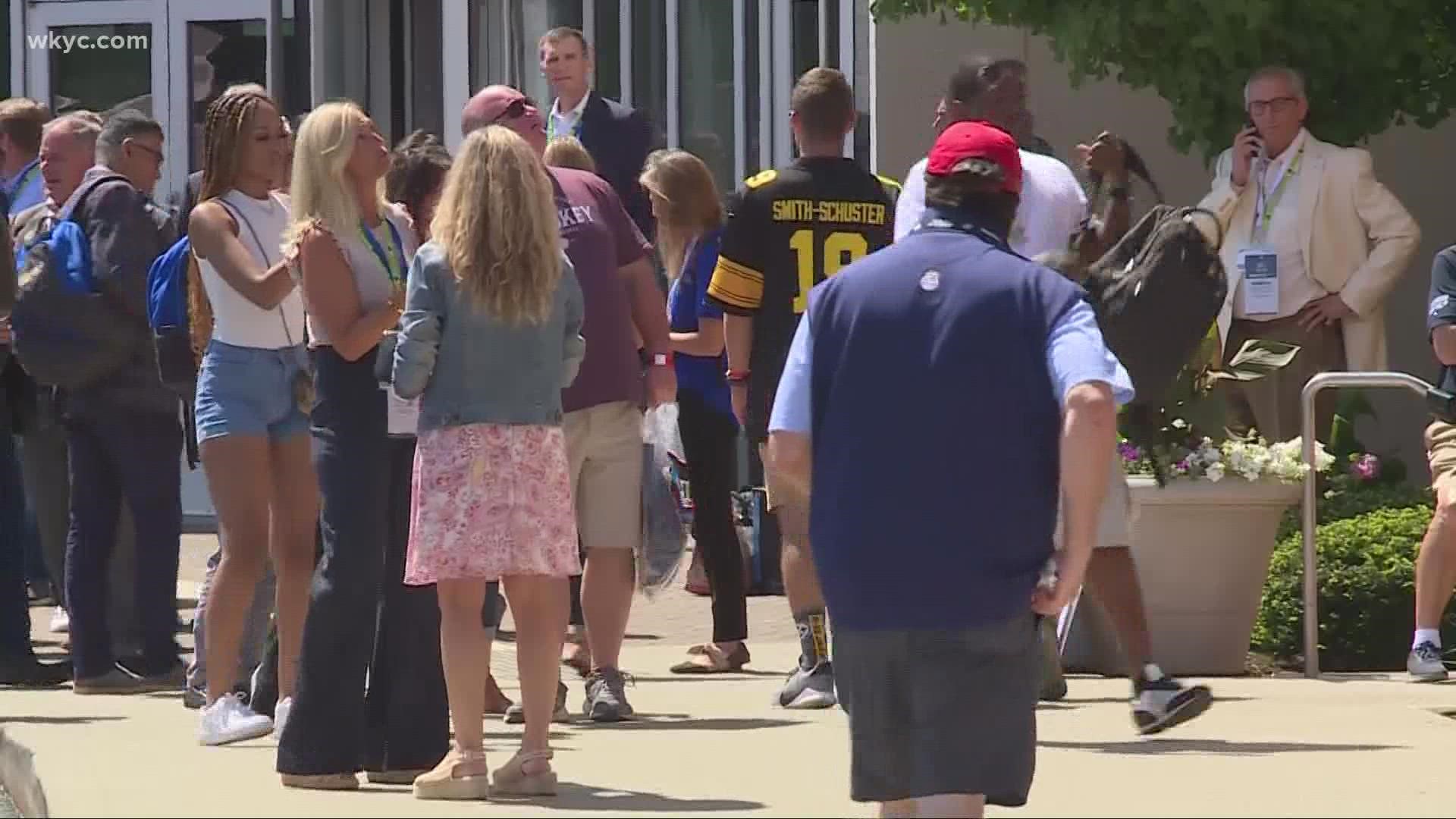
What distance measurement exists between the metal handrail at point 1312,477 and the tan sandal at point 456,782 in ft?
12.3

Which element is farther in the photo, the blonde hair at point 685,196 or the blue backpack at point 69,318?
the blonde hair at point 685,196

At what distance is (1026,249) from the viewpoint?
896 cm

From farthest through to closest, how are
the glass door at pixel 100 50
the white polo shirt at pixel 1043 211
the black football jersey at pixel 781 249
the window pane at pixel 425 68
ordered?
the window pane at pixel 425 68
the glass door at pixel 100 50
the black football jersey at pixel 781 249
the white polo shirt at pixel 1043 211

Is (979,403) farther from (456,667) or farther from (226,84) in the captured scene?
(226,84)

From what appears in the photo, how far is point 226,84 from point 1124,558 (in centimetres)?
933

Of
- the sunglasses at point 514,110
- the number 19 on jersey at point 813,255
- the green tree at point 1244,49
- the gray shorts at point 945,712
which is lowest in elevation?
the gray shorts at point 945,712

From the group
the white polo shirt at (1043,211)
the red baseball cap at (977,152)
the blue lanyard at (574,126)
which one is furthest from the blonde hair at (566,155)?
the red baseball cap at (977,152)

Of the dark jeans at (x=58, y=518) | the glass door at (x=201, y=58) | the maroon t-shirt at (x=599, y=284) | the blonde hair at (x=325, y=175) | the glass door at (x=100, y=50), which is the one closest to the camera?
the blonde hair at (x=325, y=175)

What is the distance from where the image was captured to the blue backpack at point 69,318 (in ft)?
34.5

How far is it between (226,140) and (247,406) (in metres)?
0.78

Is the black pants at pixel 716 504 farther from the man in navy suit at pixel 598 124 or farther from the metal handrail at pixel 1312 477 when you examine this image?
the metal handrail at pixel 1312 477

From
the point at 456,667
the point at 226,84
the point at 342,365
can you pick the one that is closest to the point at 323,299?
the point at 342,365

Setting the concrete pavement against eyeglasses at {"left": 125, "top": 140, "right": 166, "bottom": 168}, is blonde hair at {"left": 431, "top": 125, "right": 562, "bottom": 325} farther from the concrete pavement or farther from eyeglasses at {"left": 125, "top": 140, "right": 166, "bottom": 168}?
eyeglasses at {"left": 125, "top": 140, "right": 166, "bottom": 168}

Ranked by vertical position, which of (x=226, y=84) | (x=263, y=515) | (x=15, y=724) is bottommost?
(x=15, y=724)
